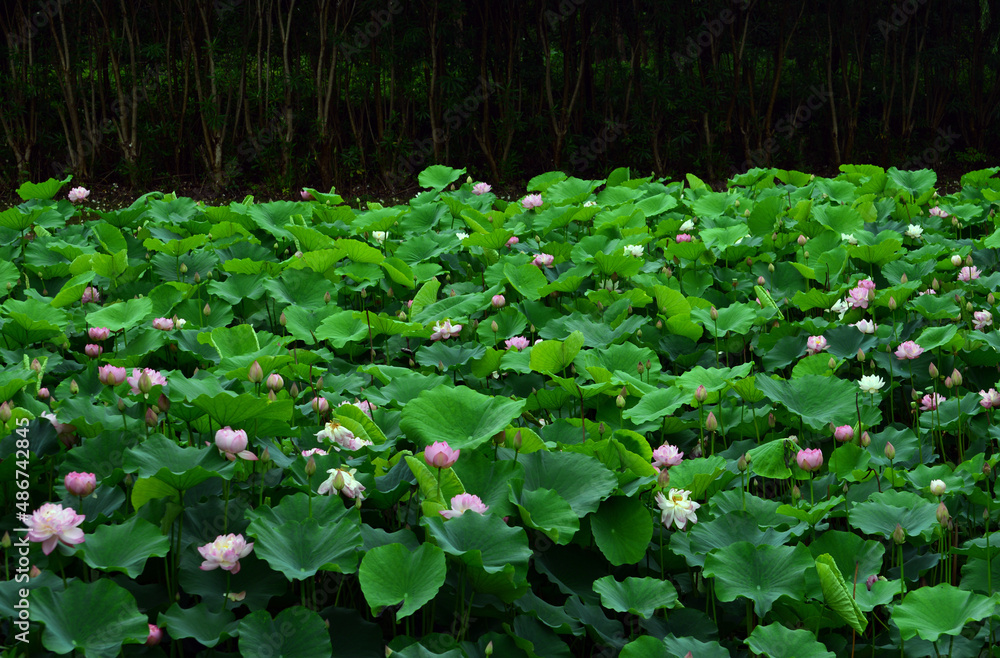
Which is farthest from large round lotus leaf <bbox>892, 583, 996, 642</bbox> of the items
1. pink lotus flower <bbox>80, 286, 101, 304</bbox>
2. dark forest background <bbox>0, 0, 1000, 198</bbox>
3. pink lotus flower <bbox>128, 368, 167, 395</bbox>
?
dark forest background <bbox>0, 0, 1000, 198</bbox>

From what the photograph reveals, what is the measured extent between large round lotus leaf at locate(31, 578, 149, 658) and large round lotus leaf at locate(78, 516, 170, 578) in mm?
35

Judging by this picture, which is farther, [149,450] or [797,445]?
[797,445]

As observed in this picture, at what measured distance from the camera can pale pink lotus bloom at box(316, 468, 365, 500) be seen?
4.01ft

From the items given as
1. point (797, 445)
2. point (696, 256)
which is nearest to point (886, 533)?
point (797, 445)

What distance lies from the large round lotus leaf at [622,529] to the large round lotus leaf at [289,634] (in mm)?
415

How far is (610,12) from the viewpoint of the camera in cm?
701

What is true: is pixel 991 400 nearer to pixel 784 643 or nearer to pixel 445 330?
pixel 784 643

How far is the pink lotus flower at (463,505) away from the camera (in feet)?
3.75

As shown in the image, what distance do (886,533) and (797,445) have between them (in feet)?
0.95

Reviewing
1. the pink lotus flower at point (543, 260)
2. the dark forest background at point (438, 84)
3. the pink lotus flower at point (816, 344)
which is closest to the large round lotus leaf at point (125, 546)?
the pink lotus flower at point (816, 344)

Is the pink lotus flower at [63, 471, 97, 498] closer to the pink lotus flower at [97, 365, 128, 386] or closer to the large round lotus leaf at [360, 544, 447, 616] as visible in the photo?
the pink lotus flower at [97, 365, 128, 386]

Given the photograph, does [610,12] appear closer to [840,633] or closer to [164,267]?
[164,267]

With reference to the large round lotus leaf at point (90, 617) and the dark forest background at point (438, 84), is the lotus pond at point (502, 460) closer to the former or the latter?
the large round lotus leaf at point (90, 617)

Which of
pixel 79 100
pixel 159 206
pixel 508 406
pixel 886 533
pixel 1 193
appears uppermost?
pixel 508 406
